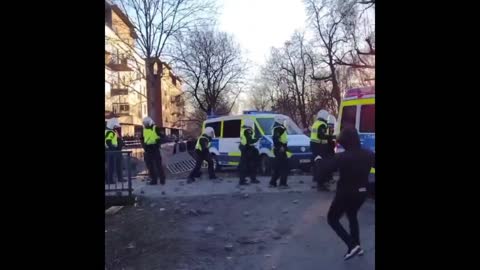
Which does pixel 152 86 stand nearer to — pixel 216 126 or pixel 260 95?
pixel 216 126

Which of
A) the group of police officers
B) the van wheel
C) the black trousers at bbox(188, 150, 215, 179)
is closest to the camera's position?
the group of police officers

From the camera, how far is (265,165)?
2195 millimetres

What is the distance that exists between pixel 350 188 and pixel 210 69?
0.97 m

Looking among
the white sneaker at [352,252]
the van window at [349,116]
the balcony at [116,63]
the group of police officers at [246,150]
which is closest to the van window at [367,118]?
the van window at [349,116]

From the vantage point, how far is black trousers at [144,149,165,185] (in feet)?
7.22

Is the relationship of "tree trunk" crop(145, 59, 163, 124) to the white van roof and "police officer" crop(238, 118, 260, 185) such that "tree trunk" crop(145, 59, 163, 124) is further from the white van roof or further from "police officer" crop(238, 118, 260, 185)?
"police officer" crop(238, 118, 260, 185)

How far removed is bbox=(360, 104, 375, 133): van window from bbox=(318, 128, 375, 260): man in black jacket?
54 millimetres

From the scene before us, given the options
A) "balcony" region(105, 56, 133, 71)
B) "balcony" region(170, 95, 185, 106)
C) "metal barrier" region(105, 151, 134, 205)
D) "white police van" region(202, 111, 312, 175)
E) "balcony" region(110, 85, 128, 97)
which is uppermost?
"balcony" region(105, 56, 133, 71)

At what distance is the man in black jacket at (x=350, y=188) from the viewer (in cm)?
199

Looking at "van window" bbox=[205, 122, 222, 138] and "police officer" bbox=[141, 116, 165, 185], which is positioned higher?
"van window" bbox=[205, 122, 222, 138]

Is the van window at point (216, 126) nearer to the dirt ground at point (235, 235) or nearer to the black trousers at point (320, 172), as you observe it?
the dirt ground at point (235, 235)

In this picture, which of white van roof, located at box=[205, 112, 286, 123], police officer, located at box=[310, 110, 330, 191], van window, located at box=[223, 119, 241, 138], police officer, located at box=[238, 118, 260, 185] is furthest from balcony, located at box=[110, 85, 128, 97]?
police officer, located at box=[310, 110, 330, 191]
